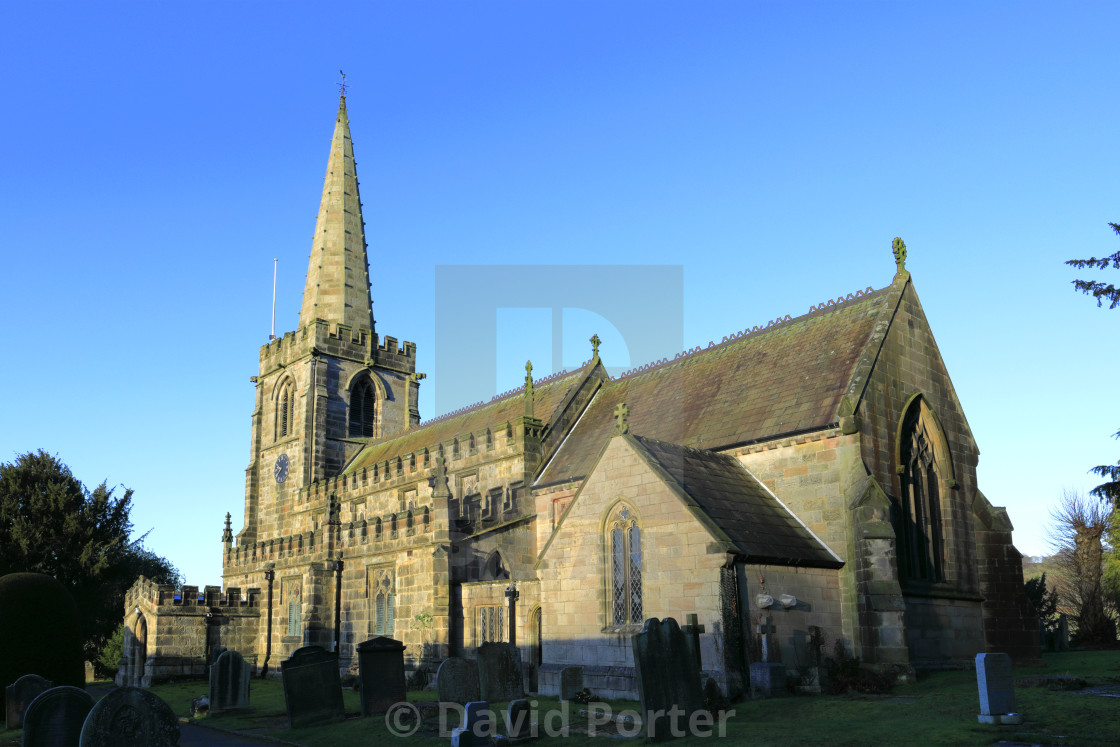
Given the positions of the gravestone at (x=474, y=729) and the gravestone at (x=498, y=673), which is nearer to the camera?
the gravestone at (x=474, y=729)

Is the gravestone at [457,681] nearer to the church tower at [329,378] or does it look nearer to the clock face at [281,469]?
the church tower at [329,378]

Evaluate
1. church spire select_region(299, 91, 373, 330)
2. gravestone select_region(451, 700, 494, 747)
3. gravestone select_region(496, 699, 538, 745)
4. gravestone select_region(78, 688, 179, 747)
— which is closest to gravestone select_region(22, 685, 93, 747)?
gravestone select_region(78, 688, 179, 747)

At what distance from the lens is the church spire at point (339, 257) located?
49156 mm

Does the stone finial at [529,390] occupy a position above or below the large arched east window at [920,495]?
above

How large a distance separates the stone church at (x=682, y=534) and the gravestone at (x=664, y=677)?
3076mm

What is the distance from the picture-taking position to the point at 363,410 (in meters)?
48.9

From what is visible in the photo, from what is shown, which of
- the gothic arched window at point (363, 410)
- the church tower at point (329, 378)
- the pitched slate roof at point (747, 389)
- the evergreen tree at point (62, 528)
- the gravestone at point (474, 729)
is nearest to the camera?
the gravestone at point (474, 729)

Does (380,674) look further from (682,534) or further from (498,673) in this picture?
(682,534)

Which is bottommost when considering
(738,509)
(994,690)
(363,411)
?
(994,690)

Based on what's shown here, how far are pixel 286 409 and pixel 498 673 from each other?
32.2 meters

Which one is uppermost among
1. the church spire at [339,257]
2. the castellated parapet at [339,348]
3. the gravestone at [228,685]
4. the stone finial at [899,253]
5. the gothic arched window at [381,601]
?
the church spire at [339,257]

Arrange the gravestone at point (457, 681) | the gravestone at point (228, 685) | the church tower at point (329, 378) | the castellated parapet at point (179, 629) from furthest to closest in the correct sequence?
the church tower at point (329, 378), the castellated parapet at point (179, 629), the gravestone at point (228, 685), the gravestone at point (457, 681)

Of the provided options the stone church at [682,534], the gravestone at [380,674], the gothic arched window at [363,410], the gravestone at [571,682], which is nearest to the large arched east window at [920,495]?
the stone church at [682,534]

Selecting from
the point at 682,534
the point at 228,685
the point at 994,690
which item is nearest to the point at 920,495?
the point at 682,534
